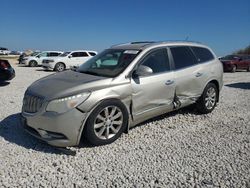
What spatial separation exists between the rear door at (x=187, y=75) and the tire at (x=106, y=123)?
4.83 feet

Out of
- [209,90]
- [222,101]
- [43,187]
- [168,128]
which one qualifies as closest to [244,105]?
[222,101]

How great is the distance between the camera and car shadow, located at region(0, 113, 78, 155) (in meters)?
3.89

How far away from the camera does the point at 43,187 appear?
2.95 meters

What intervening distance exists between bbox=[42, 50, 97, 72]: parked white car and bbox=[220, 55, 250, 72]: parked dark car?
11.3 metres

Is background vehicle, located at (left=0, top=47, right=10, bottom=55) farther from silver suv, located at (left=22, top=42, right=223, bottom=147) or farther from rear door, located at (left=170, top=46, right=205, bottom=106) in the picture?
rear door, located at (left=170, top=46, right=205, bottom=106)

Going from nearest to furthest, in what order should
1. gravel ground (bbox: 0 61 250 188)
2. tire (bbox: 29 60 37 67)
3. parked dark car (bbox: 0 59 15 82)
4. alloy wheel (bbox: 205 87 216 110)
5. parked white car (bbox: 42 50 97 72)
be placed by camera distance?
gravel ground (bbox: 0 61 250 188) → alloy wheel (bbox: 205 87 216 110) → parked dark car (bbox: 0 59 15 82) → parked white car (bbox: 42 50 97 72) → tire (bbox: 29 60 37 67)

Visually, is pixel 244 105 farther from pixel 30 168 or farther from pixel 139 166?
pixel 30 168

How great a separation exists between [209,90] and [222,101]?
1.84m

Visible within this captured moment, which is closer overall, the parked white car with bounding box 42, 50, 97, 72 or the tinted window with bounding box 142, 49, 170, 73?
the tinted window with bounding box 142, 49, 170, 73

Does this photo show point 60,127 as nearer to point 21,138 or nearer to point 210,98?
point 21,138

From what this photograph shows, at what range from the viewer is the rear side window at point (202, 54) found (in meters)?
5.74

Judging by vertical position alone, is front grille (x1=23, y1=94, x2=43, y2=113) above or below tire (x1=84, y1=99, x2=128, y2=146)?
above

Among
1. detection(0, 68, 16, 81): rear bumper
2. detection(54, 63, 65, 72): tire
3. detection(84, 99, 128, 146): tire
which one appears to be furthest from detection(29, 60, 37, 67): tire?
detection(84, 99, 128, 146): tire

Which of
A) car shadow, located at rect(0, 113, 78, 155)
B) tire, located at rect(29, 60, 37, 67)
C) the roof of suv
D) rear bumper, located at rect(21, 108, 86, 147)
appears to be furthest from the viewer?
tire, located at rect(29, 60, 37, 67)
